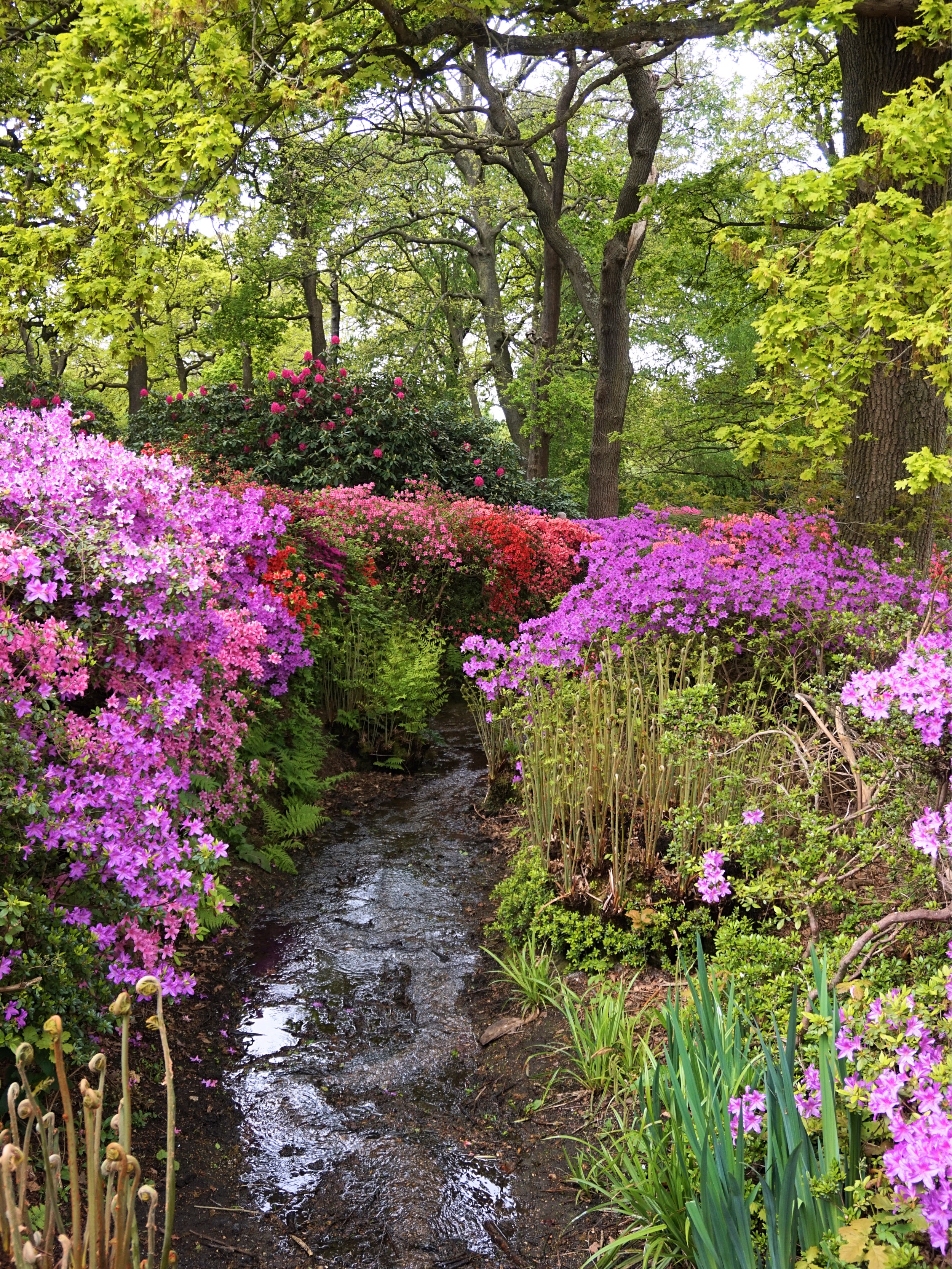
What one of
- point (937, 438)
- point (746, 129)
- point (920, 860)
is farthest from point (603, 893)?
point (746, 129)

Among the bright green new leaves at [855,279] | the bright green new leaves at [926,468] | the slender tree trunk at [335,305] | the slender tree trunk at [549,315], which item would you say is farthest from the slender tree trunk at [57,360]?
the bright green new leaves at [926,468]

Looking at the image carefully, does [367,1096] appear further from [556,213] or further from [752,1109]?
[556,213]

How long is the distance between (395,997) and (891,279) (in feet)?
13.0

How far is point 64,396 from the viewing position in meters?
15.6

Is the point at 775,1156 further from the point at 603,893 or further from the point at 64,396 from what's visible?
the point at 64,396

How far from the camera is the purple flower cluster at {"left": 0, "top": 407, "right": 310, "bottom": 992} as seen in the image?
282 centimetres

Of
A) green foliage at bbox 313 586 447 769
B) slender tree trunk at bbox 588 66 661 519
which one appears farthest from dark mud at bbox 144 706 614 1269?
slender tree trunk at bbox 588 66 661 519

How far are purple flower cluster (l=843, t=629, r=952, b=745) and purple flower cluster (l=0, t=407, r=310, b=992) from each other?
6.30 feet

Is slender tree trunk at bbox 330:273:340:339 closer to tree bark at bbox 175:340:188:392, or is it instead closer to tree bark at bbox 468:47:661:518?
tree bark at bbox 175:340:188:392

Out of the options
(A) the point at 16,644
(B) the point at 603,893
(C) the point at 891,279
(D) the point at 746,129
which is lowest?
(B) the point at 603,893

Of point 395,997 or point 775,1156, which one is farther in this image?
point 395,997

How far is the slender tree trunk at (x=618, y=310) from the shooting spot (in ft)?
38.5

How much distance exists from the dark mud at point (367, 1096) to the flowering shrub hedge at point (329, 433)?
726 centimetres

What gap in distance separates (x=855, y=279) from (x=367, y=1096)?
172 inches
